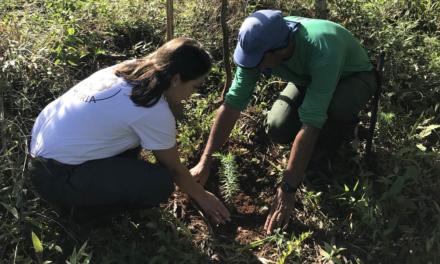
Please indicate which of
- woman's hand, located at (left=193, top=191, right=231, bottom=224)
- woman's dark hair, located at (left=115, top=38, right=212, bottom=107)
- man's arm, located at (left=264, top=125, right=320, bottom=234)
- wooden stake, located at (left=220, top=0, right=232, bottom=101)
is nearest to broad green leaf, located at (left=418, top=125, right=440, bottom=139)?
man's arm, located at (left=264, top=125, right=320, bottom=234)

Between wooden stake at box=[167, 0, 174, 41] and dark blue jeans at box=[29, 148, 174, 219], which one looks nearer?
dark blue jeans at box=[29, 148, 174, 219]

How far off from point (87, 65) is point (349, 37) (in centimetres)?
172

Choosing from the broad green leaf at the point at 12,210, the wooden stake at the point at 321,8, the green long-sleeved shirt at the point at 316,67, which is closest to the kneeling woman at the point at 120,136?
the broad green leaf at the point at 12,210

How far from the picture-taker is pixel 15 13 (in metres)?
3.61

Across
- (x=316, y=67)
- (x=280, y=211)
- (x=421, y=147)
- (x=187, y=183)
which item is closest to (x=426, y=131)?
(x=421, y=147)

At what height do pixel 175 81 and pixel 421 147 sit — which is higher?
pixel 175 81

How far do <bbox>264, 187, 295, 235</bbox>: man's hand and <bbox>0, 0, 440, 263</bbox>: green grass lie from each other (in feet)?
0.27

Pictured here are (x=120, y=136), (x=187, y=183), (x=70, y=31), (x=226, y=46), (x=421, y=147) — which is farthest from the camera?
(x=70, y=31)

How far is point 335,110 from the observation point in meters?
2.65

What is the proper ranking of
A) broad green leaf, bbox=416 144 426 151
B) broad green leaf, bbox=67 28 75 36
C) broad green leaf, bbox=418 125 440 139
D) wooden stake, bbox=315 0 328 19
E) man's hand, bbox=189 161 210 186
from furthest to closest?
wooden stake, bbox=315 0 328 19 → broad green leaf, bbox=67 28 75 36 → broad green leaf, bbox=418 125 440 139 → broad green leaf, bbox=416 144 426 151 → man's hand, bbox=189 161 210 186

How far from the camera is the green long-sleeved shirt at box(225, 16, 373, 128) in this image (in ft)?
7.55

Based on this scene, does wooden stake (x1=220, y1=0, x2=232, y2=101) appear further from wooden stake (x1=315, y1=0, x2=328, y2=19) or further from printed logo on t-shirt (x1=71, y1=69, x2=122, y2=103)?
printed logo on t-shirt (x1=71, y1=69, x2=122, y2=103)

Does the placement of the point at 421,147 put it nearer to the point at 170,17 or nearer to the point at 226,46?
the point at 226,46

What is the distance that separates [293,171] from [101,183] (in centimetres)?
89
